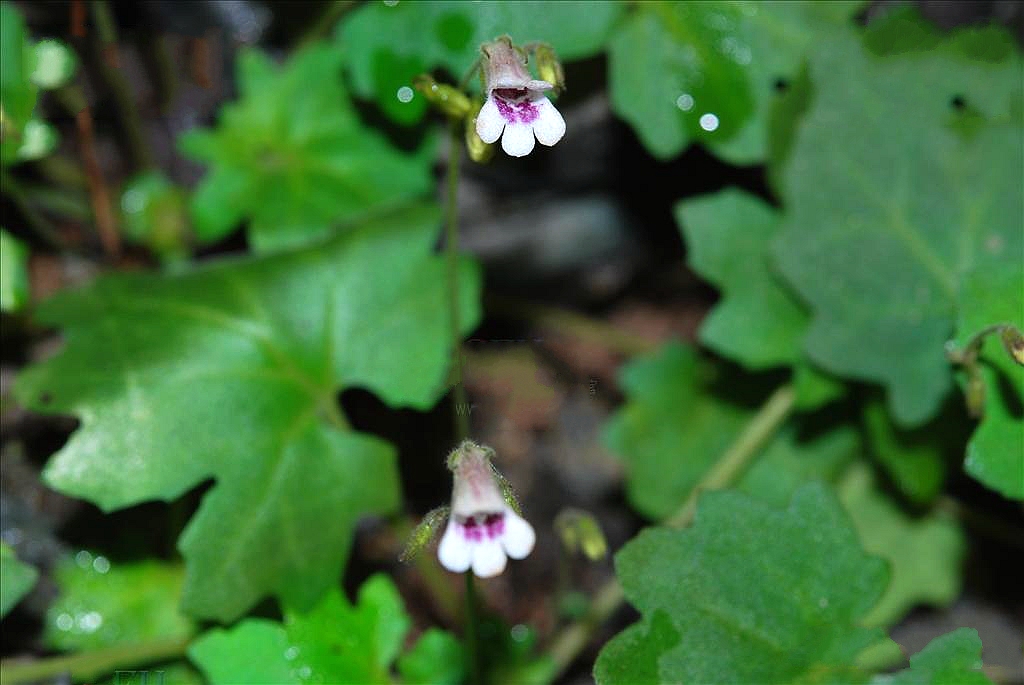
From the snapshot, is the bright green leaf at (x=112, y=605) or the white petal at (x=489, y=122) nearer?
the white petal at (x=489, y=122)

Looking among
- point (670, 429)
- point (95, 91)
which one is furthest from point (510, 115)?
point (95, 91)

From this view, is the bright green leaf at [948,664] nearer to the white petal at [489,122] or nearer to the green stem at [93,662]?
the white petal at [489,122]

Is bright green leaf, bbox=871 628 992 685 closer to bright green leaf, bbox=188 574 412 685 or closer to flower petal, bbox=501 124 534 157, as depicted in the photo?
bright green leaf, bbox=188 574 412 685

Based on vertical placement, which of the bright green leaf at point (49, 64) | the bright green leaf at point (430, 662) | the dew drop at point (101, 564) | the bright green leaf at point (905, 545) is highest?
the bright green leaf at point (49, 64)

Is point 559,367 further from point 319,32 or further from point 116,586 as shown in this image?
point 116,586

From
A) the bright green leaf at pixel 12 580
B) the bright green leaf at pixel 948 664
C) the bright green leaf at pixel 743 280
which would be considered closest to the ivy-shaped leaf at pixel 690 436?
the bright green leaf at pixel 743 280

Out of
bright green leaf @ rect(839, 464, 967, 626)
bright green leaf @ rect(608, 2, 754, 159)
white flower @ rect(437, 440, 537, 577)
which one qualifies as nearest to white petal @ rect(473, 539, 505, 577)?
white flower @ rect(437, 440, 537, 577)
